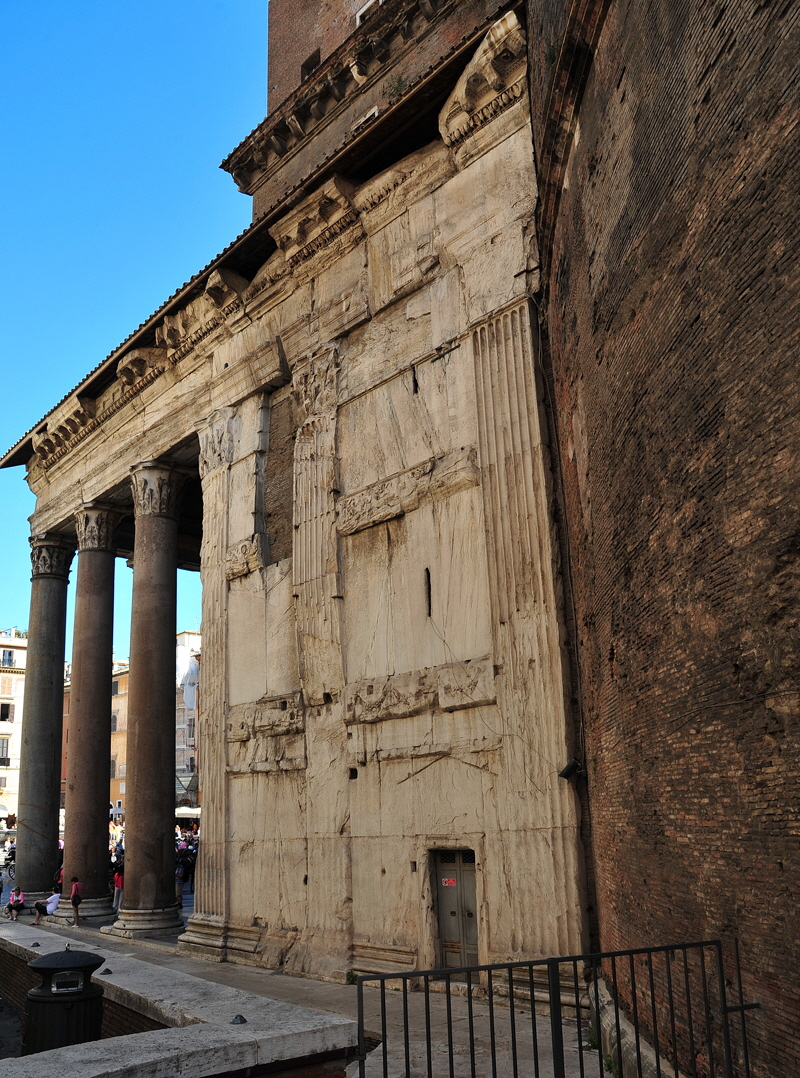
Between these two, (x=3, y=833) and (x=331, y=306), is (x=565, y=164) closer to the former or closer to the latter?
(x=331, y=306)

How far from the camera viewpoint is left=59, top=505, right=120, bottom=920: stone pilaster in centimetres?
1755

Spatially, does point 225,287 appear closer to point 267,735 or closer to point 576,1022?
point 267,735

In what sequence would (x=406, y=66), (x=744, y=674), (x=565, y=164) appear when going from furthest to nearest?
(x=406, y=66)
(x=565, y=164)
(x=744, y=674)

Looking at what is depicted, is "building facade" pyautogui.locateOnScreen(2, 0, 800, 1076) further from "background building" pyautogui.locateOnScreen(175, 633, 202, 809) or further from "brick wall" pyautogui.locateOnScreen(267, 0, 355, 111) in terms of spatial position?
"background building" pyautogui.locateOnScreen(175, 633, 202, 809)

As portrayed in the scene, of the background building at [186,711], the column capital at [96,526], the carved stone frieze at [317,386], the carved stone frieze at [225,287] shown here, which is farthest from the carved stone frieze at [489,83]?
the background building at [186,711]

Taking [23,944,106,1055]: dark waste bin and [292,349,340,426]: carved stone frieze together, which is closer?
[23,944,106,1055]: dark waste bin

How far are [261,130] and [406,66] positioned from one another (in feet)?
13.1

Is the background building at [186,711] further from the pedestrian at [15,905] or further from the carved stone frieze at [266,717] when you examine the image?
the carved stone frieze at [266,717]

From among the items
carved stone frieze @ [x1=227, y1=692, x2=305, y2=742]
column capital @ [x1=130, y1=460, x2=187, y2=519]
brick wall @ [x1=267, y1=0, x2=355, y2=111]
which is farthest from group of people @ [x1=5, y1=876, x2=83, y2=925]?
brick wall @ [x1=267, y1=0, x2=355, y2=111]

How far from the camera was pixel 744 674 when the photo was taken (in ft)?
15.2

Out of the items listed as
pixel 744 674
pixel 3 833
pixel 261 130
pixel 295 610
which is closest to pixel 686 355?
pixel 744 674

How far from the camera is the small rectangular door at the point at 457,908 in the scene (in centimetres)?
965

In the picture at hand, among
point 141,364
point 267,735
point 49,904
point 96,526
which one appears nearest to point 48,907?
point 49,904

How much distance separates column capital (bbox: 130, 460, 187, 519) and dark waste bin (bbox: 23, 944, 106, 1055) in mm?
11197
